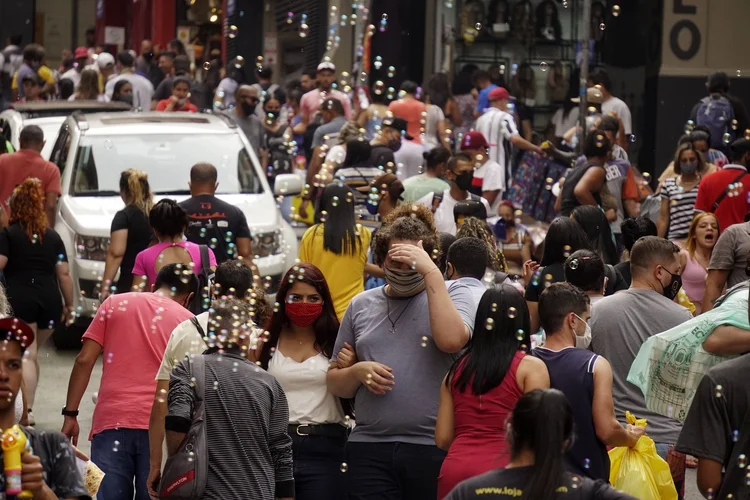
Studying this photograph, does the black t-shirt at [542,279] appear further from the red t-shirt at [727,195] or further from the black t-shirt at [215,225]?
the red t-shirt at [727,195]

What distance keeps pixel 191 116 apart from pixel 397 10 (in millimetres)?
8687

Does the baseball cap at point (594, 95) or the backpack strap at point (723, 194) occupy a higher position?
the baseball cap at point (594, 95)

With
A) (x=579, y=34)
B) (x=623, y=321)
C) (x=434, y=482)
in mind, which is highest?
(x=579, y=34)

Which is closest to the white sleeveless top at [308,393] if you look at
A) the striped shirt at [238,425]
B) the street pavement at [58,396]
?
the striped shirt at [238,425]

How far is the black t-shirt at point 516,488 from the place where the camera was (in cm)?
416

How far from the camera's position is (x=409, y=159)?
1314cm

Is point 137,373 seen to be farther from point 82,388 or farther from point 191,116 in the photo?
point 191,116

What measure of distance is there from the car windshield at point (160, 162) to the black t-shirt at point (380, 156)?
1.29 m

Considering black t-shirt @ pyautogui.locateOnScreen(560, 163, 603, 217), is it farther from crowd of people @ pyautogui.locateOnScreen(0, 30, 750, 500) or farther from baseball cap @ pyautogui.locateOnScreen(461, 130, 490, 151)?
crowd of people @ pyautogui.locateOnScreen(0, 30, 750, 500)

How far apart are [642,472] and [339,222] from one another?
3243 mm

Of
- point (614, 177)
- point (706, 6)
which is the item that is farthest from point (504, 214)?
point (706, 6)

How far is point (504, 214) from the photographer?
11.2 meters

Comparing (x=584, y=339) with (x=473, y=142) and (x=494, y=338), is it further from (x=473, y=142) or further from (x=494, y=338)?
(x=473, y=142)

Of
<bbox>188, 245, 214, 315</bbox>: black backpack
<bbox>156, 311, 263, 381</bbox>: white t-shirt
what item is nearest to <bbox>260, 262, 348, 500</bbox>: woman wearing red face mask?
<bbox>156, 311, 263, 381</bbox>: white t-shirt
